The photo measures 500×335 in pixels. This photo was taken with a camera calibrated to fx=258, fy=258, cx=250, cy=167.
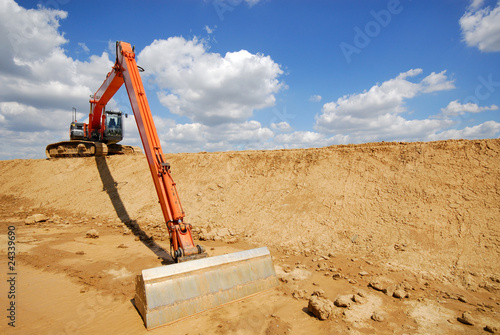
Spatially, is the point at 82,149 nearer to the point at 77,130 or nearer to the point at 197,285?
the point at 77,130

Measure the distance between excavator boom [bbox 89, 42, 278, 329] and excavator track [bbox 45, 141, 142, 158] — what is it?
1179 centimetres

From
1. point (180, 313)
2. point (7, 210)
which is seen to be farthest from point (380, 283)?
point (7, 210)

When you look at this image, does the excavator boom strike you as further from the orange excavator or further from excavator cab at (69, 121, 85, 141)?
excavator cab at (69, 121, 85, 141)

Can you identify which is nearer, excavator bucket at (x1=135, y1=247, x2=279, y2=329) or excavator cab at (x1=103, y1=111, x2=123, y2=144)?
excavator bucket at (x1=135, y1=247, x2=279, y2=329)

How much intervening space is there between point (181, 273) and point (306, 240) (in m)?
4.51

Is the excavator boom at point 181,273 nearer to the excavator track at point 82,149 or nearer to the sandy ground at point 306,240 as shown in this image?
the sandy ground at point 306,240

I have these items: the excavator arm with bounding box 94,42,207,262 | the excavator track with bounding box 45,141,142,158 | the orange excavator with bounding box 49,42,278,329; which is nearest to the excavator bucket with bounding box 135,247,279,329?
the orange excavator with bounding box 49,42,278,329

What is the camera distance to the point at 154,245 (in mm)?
8641

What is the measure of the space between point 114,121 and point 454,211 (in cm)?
1791

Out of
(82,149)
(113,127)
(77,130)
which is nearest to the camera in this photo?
(113,127)

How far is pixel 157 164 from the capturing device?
247 inches

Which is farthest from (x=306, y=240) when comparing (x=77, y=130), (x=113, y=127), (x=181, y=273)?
(x=77, y=130)

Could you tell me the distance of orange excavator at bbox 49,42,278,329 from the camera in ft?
13.7

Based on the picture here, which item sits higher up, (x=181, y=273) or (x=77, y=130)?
(x=77, y=130)
